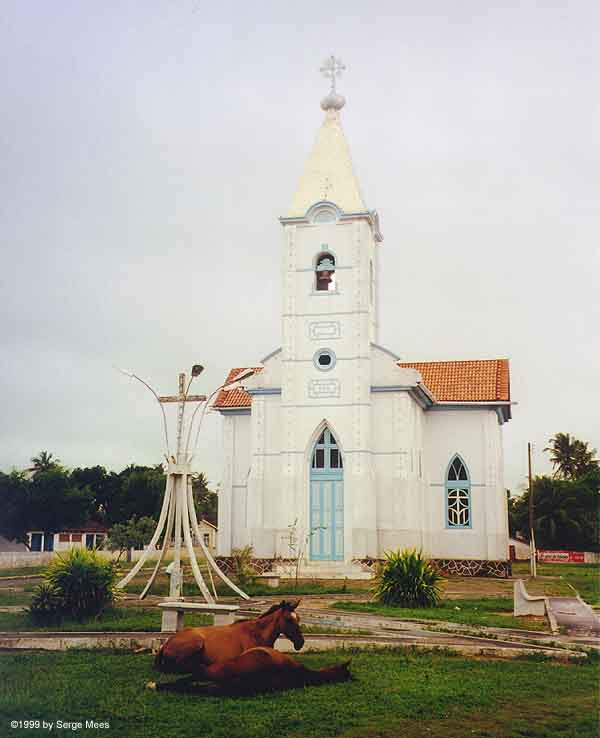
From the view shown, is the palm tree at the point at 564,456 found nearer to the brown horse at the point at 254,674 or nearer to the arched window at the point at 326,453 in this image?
the arched window at the point at 326,453

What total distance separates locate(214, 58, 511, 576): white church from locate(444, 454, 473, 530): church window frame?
0.12 feet

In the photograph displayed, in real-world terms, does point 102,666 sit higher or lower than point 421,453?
lower

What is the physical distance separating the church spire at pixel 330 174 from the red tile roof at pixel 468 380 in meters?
7.30

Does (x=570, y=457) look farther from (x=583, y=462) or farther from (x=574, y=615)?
(x=574, y=615)

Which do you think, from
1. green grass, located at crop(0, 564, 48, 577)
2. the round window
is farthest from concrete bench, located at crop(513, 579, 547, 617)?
green grass, located at crop(0, 564, 48, 577)

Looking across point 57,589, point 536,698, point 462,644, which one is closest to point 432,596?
point 462,644

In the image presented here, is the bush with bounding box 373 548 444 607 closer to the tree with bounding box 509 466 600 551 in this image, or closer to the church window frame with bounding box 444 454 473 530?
the church window frame with bounding box 444 454 473 530

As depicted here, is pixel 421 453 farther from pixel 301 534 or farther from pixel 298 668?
pixel 298 668

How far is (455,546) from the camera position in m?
31.1

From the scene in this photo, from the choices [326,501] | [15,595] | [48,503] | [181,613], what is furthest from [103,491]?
[181,613]

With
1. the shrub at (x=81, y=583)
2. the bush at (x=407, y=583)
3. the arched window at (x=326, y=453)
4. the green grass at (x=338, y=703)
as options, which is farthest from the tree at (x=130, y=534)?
the green grass at (x=338, y=703)

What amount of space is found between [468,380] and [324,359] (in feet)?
20.5

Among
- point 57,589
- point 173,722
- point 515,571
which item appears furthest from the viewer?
point 515,571

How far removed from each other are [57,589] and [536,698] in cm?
828
